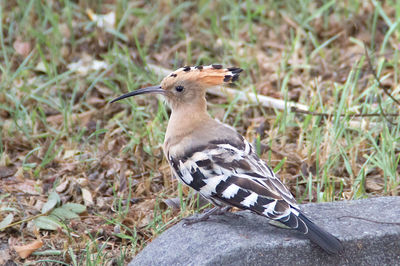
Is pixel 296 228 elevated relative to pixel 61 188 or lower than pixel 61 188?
elevated

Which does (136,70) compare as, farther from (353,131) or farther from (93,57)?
(353,131)

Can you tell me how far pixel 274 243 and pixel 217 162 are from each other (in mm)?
552

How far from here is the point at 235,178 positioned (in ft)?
9.87

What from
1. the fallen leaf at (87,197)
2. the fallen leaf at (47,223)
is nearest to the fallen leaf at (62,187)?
the fallen leaf at (87,197)

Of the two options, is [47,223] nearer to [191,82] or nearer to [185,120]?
[185,120]

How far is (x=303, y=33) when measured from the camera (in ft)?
18.8

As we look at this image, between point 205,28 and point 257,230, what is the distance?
3.47m

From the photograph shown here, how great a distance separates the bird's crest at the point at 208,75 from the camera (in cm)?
343

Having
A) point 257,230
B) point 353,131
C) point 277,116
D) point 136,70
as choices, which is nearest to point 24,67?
point 136,70

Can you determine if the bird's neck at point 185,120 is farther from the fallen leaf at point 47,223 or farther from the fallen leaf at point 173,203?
the fallen leaf at point 47,223

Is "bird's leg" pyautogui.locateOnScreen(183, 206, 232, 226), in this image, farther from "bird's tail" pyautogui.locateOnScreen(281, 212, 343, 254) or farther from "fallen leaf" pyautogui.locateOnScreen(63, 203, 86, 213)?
"fallen leaf" pyautogui.locateOnScreen(63, 203, 86, 213)

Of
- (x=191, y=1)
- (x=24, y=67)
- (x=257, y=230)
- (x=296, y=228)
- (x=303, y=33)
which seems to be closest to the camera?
(x=296, y=228)

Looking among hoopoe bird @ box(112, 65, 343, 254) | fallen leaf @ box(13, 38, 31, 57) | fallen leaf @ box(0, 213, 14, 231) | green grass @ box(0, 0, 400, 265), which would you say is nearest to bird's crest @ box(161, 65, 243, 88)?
hoopoe bird @ box(112, 65, 343, 254)

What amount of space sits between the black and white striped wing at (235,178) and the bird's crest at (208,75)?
0.36 metres
